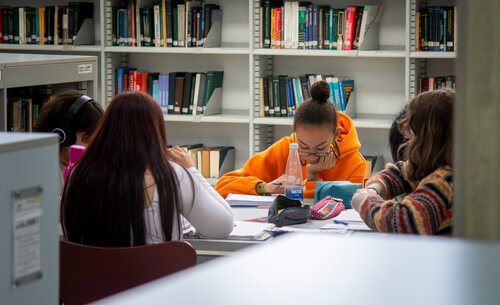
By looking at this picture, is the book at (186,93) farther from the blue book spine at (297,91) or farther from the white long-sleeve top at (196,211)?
the white long-sleeve top at (196,211)

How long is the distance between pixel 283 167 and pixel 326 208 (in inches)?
29.6

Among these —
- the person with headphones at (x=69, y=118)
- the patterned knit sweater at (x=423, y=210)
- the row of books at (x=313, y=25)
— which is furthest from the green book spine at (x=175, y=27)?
the patterned knit sweater at (x=423, y=210)

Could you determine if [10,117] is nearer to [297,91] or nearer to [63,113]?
[63,113]

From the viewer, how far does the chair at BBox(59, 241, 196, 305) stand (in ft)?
5.82

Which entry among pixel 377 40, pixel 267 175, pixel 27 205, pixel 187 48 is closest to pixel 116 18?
pixel 187 48

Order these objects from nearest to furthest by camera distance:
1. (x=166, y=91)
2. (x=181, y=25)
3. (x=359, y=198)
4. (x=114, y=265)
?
(x=114, y=265) < (x=359, y=198) < (x=181, y=25) < (x=166, y=91)

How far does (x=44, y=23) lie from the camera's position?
5051 millimetres

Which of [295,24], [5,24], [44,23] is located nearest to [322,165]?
[295,24]

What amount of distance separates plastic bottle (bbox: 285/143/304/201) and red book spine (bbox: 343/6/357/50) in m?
1.65

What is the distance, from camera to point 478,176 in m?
0.47

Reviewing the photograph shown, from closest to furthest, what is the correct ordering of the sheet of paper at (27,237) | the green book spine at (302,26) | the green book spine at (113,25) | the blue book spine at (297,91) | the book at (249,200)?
the sheet of paper at (27,237)
the book at (249,200)
the green book spine at (302,26)
the blue book spine at (297,91)
the green book spine at (113,25)

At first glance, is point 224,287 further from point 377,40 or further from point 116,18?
point 116,18

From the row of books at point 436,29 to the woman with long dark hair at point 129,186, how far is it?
2.61m

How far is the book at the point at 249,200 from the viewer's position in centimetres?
283
